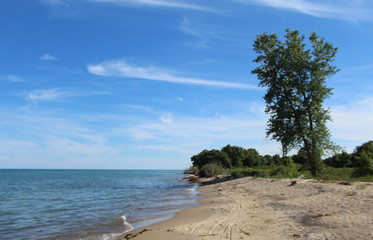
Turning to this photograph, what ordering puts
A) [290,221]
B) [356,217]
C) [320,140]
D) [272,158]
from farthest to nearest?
[272,158], [320,140], [290,221], [356,217]

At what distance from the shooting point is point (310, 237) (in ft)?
23.6

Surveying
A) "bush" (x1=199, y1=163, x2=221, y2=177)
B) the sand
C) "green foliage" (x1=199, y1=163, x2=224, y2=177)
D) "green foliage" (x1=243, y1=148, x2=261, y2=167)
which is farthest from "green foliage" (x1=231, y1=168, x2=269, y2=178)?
"green foliage" (x1=243, y1=148, x2=261, y2=167)

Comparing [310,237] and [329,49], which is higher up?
[329,49]

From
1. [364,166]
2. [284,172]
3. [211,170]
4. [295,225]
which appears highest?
[364,166]

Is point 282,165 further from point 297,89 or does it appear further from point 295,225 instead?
point 295,225

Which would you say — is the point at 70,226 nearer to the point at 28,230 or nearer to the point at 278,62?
the point at 28,230

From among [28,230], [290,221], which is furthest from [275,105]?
[28,230]

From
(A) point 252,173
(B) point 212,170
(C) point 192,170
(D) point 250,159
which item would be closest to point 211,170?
(B) point 212,170

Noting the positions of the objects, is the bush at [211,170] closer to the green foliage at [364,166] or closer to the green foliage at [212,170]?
the green foliage at [212,170]

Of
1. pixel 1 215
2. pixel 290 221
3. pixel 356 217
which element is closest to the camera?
pixel 356 217

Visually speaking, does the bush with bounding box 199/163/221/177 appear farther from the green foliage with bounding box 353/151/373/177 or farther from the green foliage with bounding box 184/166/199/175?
the green foliage with bounding box 353/151/373/177

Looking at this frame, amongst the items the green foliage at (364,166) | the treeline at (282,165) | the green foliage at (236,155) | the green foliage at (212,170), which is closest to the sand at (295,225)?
the treeline at (282,165)

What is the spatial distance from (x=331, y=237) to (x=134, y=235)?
7.02 meters

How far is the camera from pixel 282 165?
Result: 3406cm
